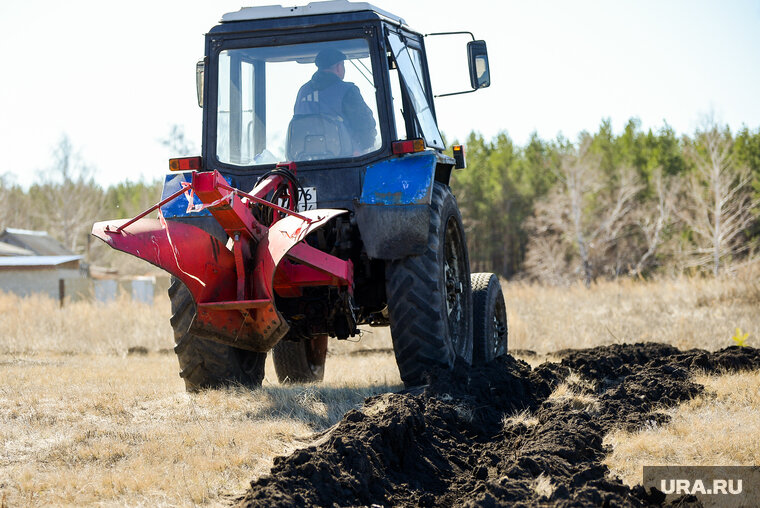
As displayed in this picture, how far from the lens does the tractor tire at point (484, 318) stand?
7301mm

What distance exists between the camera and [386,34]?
6.41 meters

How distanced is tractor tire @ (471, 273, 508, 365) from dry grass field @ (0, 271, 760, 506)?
75 cm

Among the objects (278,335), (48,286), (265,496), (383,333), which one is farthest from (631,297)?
(48,286)

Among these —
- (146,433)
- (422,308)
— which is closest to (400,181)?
(422,308)

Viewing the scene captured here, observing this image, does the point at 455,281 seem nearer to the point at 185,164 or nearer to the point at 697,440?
the point at 185,164

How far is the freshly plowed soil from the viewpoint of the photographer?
3.57 metres

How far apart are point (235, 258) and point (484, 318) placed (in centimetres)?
282

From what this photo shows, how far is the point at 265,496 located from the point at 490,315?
430cm

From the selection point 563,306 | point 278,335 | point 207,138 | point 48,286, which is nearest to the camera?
point 278,335

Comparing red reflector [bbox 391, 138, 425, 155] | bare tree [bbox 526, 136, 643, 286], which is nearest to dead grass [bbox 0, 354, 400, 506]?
red reflector [bbox 391, 138, 425, 155]

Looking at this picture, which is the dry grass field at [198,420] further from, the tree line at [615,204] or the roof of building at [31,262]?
the tree line at [615,204]

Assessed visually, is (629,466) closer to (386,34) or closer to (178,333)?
(178,333)

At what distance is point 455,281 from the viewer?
6828 mm

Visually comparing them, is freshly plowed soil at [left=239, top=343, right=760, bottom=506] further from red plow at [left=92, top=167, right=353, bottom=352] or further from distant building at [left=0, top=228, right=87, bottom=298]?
distant building at [left=0, top=228, right=87, bottom=298]
